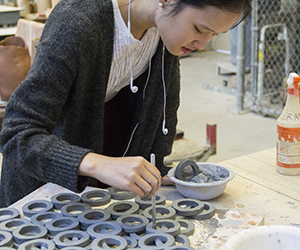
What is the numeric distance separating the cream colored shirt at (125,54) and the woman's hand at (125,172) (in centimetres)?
35

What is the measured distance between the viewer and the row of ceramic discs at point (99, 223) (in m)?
0.82

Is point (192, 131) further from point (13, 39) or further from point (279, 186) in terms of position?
point (279, 186)

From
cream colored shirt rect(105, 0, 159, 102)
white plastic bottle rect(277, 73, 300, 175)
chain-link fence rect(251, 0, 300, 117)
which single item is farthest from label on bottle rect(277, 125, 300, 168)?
chain-link fence rect(251, 0, 300, 117)

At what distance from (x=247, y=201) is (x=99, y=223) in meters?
0.42

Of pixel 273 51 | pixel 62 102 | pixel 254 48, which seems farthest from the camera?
pixel 273 51

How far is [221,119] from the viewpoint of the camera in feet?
12.4

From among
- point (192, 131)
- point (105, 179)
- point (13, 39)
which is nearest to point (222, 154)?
point (192, 131)

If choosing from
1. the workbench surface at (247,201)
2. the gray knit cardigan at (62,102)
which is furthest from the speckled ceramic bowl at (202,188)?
the gray knit cardigan at (62,102)

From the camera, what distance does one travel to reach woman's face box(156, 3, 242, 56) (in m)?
0.92

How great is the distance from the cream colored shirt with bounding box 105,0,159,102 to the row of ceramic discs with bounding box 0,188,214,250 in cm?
36

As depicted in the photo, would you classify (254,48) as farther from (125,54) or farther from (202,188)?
(202,188)

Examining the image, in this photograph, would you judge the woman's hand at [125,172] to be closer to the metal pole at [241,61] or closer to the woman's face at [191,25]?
the woman's face at [191,25]

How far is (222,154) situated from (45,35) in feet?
7.50

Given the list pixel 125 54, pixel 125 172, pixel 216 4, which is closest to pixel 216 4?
pixel 216 4
